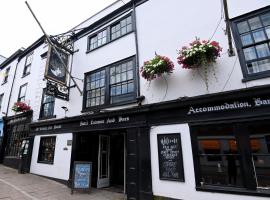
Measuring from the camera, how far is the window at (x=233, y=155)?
4.87 meters

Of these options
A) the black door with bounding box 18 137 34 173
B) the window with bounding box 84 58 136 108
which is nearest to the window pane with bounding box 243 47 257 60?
the window with bounding box 84 58 136 108

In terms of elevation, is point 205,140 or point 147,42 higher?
point 147,42

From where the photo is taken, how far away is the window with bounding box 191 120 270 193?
4.87 metres

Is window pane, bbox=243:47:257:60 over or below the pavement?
over

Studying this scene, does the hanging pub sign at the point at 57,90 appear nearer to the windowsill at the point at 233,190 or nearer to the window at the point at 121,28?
the window at the point at 121,28

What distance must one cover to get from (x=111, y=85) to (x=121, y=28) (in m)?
2.98

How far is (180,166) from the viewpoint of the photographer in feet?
18.9

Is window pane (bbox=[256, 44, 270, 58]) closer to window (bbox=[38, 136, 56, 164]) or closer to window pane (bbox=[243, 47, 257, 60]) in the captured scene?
window pane (bbox=[243, 47, 257, 60])

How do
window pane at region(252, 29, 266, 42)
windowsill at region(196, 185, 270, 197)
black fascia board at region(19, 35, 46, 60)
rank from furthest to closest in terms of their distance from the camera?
1. black fascia board at region(19, 35, 46, 60)
2. window pane at region(252, 29, 266, 42)
3. windowsill at region(196, 185, 270, 197)

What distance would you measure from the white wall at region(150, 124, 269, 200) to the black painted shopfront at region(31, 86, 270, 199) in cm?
13

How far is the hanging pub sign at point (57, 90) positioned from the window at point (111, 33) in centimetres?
257

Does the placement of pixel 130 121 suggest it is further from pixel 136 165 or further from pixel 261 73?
pixel 261 73

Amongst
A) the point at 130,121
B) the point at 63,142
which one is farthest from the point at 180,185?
the point at 63,142

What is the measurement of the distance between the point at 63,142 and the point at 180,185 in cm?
638
